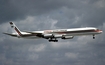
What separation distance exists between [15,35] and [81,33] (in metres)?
45.8

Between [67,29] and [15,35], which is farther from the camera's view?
[15,35]

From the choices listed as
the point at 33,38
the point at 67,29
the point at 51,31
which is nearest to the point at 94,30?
the point at 67,29

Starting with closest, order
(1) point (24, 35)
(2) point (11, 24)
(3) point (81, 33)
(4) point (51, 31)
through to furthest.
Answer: (3) point (81, 33)
(4) point (51, 31)
(1) point (24, 35)
(2) point (11, 24)

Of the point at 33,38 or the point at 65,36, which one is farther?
the point at 33,38

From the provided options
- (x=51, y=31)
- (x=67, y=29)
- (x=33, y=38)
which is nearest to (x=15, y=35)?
(x=33, y=38)

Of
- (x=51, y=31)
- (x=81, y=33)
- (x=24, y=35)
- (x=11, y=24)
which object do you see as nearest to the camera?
(x=81, y=33)

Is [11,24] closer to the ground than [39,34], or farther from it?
farther from it

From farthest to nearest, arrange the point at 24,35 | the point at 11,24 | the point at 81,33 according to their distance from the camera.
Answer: the point at 11,24 < the point at 24,35 < the point at 81,33

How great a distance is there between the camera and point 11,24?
150 metres

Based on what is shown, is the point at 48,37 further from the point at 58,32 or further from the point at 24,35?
the point at 24,35

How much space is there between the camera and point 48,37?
124625mm

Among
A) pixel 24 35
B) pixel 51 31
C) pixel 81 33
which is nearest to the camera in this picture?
pixel 81 33

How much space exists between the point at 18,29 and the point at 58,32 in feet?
106

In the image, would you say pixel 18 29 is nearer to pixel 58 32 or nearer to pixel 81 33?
pixel 58 32
